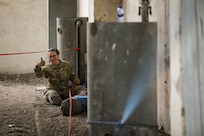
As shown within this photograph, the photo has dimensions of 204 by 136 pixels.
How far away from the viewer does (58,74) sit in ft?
15.3

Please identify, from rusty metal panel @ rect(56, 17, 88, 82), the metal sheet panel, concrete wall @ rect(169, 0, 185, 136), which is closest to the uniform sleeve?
rusty metal panel @ rect(56, 17, 88, 82)

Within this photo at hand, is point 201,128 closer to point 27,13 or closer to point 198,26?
point 198,26

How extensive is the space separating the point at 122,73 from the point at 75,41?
11.3ft

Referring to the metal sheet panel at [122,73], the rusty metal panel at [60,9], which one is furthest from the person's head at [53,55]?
the rusty metal panel at [60,9]

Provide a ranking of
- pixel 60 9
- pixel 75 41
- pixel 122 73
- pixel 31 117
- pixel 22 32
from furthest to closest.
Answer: pixel 22 32 < pixel 60 9 < pixel 75 41 < pixel 31 117 < pixel 122 73

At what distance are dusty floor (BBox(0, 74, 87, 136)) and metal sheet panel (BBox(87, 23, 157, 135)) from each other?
0.87 metres

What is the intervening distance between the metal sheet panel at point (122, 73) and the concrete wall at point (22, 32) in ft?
19.8

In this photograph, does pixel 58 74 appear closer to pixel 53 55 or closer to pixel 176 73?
pixel 53 55

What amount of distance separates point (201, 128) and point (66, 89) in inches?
116

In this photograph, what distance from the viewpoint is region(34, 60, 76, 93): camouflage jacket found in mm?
4660

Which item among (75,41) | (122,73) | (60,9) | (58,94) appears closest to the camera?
(122,73)

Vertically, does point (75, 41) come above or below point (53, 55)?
above

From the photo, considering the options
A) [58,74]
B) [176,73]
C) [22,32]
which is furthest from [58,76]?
[22,32]

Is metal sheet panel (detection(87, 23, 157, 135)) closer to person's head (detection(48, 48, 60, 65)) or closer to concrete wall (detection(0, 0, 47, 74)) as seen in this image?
person's head (detection(48, 48, 60, 65))
